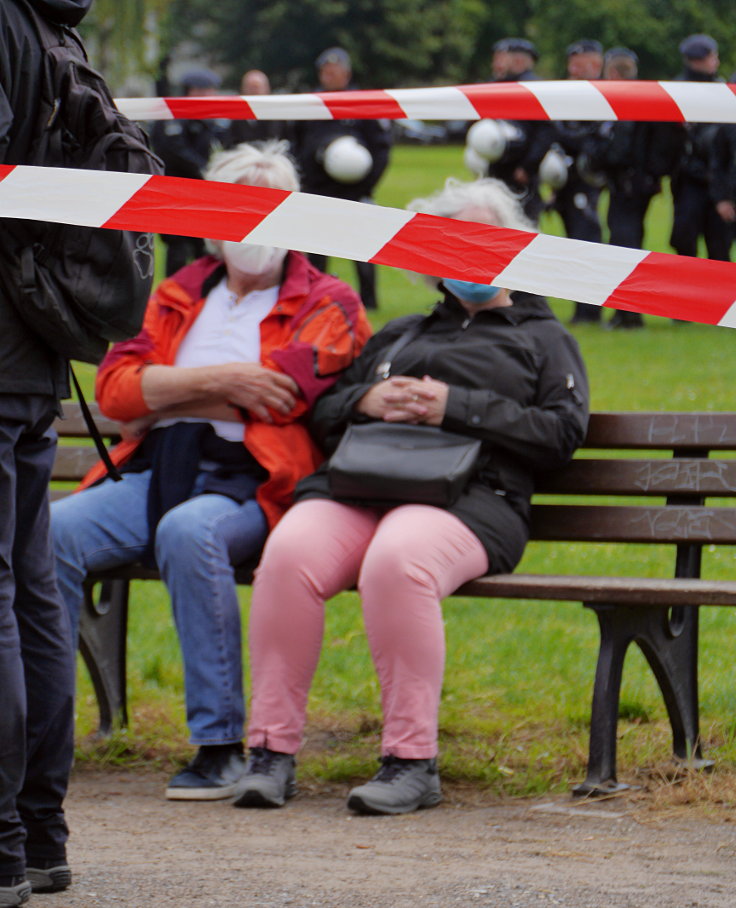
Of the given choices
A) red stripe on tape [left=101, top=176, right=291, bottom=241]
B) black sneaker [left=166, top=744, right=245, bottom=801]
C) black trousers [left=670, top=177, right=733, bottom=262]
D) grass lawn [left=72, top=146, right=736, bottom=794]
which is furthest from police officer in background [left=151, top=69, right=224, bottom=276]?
red stripe on tape [left=101, top=176, right=291, bottom=241]

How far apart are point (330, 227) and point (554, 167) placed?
430 inches

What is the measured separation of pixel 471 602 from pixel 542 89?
8.10 feet

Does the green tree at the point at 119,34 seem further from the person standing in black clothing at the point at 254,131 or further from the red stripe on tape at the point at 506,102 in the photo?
the red stripe on tape at the point at 506,102

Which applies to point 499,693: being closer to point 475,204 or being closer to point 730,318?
point 475,204

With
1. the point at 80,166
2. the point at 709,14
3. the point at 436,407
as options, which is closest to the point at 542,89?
the point at 436,407

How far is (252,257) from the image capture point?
5.03 metres

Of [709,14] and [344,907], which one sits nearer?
[344,907]

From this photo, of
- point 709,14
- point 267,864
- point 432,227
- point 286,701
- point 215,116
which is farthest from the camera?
point 709,14

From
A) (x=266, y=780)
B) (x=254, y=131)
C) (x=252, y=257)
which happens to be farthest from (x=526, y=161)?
(x=266, y=780)

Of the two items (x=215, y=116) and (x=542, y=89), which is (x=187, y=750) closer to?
(x=215, y=116)

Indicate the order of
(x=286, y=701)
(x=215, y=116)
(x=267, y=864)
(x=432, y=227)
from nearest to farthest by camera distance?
(x=432, y=227)
(x=267, y=864)
(x=286, y=701)
(x=215, y=116)

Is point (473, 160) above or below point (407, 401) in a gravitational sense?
above

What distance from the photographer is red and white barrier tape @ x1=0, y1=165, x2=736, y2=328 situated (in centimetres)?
317

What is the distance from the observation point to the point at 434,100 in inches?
182
